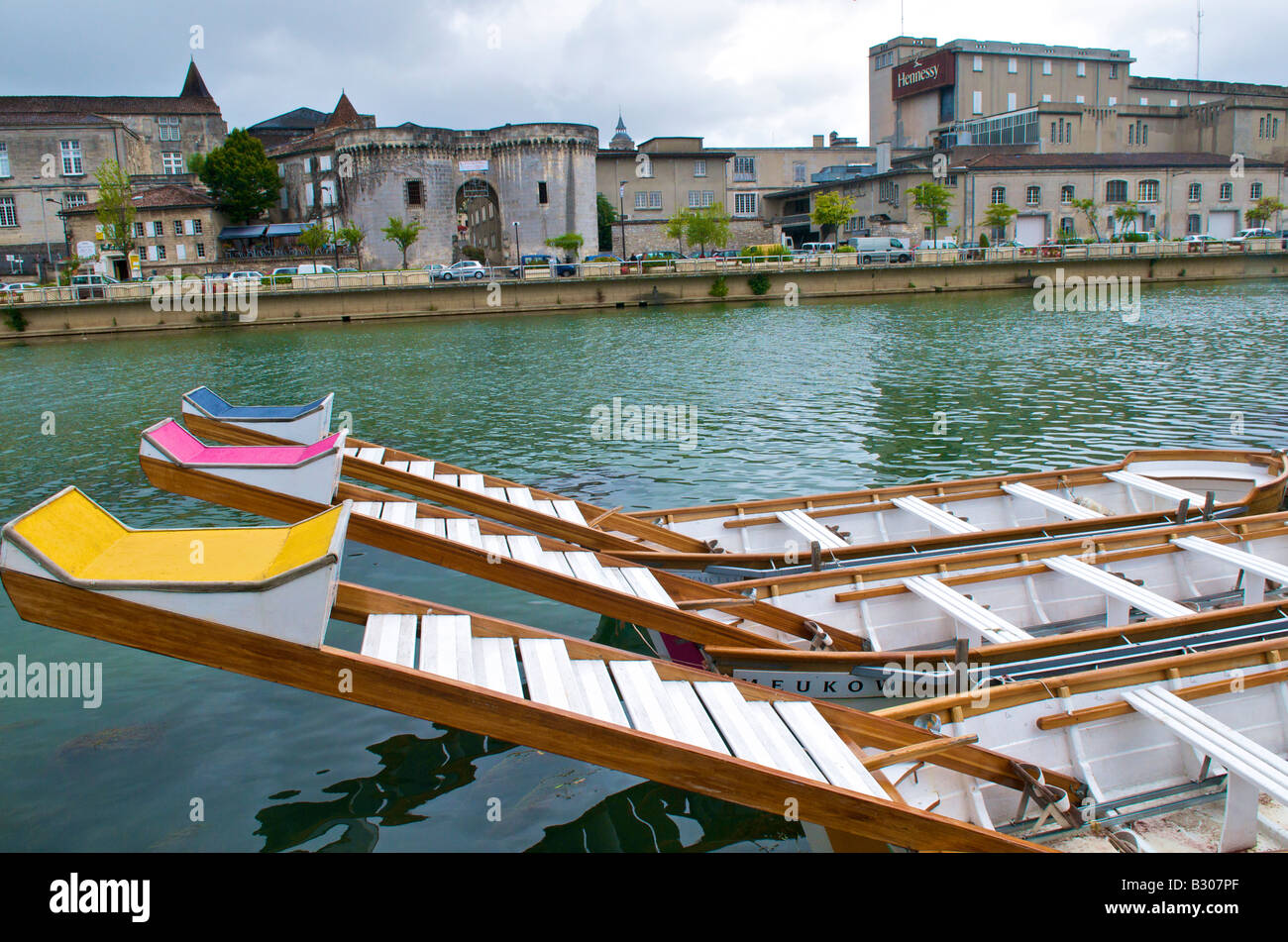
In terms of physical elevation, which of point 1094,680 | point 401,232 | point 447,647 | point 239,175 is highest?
point 239,175

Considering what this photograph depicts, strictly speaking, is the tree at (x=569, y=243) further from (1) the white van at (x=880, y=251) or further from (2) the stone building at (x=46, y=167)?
(2) the stone building at (x=46, y=167)

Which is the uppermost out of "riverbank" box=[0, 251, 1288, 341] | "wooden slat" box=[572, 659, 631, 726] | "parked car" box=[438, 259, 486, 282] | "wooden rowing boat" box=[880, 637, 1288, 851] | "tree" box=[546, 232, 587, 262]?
"tree" box=[546, 232, 587, 262]

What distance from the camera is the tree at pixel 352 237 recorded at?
253ft

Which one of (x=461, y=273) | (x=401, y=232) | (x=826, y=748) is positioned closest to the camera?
(x=826, y=748)

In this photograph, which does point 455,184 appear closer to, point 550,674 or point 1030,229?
point 1030,229

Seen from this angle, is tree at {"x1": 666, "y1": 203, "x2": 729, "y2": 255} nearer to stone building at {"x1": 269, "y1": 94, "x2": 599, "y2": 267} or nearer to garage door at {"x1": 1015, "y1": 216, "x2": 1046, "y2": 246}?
stone building at {"x1": 269, "y1": 94, "x2": 599, "y2": 267}

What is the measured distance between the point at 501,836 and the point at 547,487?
34.8 feet

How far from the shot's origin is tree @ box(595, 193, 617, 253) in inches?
3474

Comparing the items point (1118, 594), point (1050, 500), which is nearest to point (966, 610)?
point (1118, 594)

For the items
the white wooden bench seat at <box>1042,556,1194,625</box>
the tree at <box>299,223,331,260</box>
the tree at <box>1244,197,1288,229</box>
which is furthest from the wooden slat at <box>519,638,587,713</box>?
the tree at <box>1244,197,1288,229</box>

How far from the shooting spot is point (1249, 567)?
30.4 ft

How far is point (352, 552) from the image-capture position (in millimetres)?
14508

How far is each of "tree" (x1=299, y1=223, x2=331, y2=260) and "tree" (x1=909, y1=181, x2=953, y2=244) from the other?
48.3 m

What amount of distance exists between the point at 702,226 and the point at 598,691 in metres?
75.5
